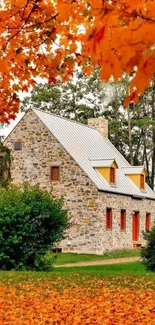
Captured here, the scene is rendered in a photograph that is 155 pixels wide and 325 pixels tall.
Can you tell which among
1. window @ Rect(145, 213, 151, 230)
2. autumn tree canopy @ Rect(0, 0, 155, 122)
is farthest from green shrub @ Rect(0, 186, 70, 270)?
window @ Rect(145, 213, 151, 230)

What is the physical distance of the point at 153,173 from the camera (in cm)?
4800

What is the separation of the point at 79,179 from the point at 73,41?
20.6 meters

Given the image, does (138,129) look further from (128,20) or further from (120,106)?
(128,20)

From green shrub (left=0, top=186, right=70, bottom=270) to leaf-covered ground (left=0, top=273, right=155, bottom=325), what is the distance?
4.01 meters

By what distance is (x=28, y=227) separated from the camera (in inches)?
724

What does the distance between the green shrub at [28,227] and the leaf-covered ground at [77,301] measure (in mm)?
4014

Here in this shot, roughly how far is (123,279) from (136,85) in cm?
1132

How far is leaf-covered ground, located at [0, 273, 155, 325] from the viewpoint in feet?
27.0

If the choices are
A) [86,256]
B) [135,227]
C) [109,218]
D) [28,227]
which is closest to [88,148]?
[109,218]

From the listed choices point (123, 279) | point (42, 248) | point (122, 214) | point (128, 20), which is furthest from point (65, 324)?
point (122, 214)

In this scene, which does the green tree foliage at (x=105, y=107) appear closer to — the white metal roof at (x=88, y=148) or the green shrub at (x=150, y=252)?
the white metal roof at (x=88, y=148)

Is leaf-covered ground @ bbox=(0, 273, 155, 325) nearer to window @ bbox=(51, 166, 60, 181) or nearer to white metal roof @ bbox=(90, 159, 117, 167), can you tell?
window @ bbox=(51, 166, 60, 181)

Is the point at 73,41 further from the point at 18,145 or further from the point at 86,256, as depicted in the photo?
the point at 18,145

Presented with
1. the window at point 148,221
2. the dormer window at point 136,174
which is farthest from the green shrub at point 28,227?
the window at point 148,221
